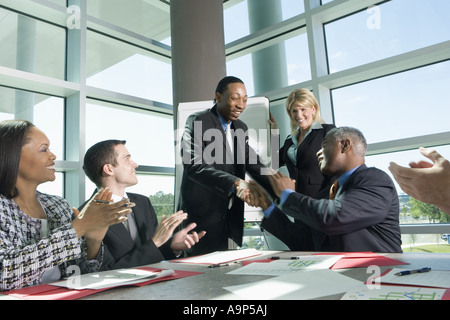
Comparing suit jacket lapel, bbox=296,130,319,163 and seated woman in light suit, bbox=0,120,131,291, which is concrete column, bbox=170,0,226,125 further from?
seated woman in light suit, bbox=0,120,131,291

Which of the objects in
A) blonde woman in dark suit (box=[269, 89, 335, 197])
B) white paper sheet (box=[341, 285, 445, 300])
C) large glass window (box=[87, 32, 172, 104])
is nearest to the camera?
white paper sheet (box=[341, 285, 445, 300])

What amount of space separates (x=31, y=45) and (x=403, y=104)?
3.47 metres

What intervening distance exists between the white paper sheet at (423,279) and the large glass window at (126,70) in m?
3.53

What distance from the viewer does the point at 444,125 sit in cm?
315

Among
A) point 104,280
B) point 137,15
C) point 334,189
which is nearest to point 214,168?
point 334,189

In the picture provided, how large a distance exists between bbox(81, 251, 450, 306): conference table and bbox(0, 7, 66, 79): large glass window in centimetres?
297

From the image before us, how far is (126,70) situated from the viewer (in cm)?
423

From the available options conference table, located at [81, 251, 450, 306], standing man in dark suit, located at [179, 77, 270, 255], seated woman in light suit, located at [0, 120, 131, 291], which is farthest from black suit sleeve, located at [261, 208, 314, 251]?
seated woman in light suit, located at [0, 120, 131, 291]

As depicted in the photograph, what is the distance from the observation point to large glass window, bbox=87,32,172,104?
3.96 m

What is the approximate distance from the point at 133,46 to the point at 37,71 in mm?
1174

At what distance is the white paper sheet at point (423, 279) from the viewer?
32.8 inches

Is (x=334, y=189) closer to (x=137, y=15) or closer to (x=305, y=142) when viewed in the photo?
(x=305, y=142)
